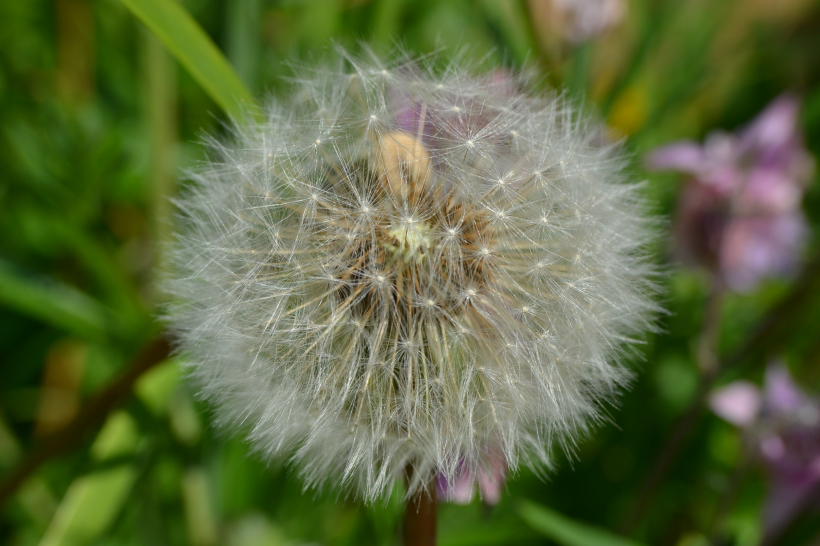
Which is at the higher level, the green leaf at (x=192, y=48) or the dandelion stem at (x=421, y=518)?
the green leaf at (x=192, y=48)

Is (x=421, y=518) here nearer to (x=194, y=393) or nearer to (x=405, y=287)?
(x=405, y=287)

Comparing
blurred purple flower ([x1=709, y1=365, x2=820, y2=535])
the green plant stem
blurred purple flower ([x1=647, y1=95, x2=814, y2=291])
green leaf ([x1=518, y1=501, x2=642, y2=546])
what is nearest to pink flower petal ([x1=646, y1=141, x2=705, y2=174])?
blurred purple flower ([x1=647, y1=95, x2=814, y2=291])

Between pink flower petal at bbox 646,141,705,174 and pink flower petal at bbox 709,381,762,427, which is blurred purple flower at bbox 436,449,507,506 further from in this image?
pink flower petal at bbox 646,141,705,174

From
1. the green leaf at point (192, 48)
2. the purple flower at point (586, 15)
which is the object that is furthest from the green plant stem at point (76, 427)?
the purple flower at point (586, 15)

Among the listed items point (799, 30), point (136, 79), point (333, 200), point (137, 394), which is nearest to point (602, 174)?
point (333, 200)

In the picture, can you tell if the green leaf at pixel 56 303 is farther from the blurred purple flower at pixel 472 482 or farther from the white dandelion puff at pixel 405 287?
the blurred purple flower at pixel 472 482

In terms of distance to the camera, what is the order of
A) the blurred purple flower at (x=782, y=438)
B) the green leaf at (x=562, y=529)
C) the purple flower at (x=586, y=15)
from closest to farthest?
the green leaf at (x=562, y=529) → the blurred purple flower at (x=782, y=438) → the purple flower at (x=586, y=15)
